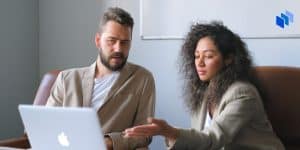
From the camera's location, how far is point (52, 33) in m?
3.48

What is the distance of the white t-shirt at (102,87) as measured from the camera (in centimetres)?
231

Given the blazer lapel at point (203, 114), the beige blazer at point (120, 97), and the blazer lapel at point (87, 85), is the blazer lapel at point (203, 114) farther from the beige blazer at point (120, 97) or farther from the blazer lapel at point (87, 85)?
the blazer lapel at point (87, 85)

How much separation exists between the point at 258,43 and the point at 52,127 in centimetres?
139

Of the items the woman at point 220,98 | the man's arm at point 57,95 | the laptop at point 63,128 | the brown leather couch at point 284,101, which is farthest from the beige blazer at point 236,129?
the man's arm at point 57,95

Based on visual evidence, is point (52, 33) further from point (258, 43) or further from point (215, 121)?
point (215, 121)

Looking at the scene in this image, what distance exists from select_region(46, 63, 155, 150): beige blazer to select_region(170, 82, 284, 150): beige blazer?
0.45 meters

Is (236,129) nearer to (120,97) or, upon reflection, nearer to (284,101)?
(284,101)

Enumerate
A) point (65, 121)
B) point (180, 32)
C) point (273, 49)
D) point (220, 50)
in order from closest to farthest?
point (65, 121) → point (220, 50) → point (273, 49) → point (180, 32)

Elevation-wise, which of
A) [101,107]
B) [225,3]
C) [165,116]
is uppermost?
[225,3]

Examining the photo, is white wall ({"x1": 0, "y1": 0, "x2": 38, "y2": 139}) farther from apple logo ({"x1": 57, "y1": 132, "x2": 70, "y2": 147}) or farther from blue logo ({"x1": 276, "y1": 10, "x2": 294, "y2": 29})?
apple logo ({"x1": 57, "y1": 132, "x2": 70, "y2": 147})

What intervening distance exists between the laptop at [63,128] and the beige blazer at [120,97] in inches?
24.2

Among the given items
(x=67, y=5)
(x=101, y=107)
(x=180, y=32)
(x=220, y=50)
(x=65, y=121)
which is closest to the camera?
(x=65, y=121)

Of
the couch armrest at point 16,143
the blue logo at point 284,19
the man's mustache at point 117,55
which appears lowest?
the couch armrest at point 16,143

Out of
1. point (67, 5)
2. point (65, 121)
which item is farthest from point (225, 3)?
point (65, 121)
